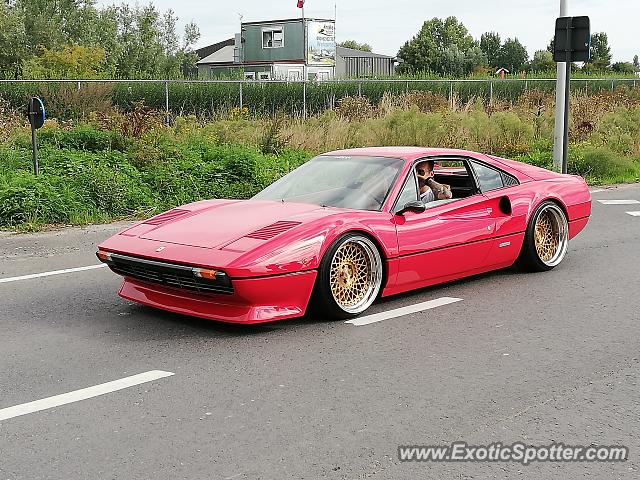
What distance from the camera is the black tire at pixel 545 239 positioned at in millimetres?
8055

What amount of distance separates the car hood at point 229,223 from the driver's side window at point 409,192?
25.9 inches

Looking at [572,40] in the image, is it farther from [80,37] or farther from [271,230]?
[80,37]

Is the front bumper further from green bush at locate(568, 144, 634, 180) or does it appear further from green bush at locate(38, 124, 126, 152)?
green bush at locate(568, 144, 634, 180)

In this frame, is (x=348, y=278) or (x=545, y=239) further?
(x=545, y=239)

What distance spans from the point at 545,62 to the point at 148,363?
10070 centimetres

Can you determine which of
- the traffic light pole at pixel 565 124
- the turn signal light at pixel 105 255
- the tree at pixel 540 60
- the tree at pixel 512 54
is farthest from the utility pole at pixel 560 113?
the tree at pixel 512 54

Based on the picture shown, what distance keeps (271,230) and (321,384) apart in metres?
1.53

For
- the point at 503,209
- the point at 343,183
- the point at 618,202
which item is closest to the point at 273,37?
the point at 618,202

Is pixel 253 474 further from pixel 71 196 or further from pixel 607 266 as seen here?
pixel 71 196

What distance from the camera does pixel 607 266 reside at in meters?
8.60

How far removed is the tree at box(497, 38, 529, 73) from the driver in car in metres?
118

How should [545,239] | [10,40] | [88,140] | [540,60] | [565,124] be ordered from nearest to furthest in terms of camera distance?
[545,239], [88,140], [565,124], [10,40], [540,60]

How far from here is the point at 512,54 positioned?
123 metres

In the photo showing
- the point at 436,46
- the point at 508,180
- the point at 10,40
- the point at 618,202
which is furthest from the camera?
the point at 436,46
